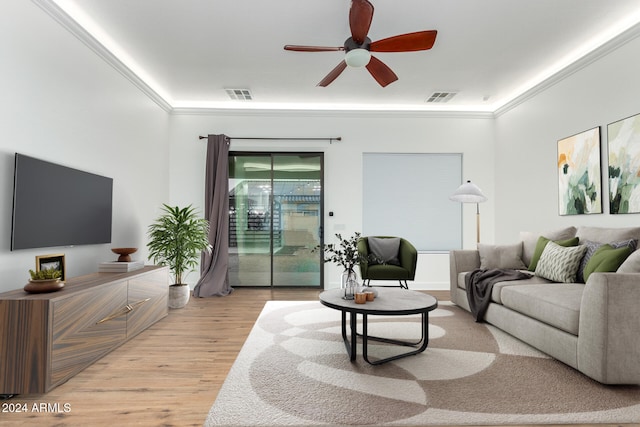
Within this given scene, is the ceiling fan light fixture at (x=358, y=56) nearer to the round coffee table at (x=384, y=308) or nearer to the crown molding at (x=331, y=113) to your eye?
the round coffee table at (x=384, y=308)

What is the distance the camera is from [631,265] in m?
2.55

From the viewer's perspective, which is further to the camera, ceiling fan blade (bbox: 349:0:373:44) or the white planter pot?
the white planter pot

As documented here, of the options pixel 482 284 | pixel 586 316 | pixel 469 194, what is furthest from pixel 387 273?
pixel 586 316

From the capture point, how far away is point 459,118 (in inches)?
229

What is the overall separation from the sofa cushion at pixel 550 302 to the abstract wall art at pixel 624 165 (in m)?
0.97

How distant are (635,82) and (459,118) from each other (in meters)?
2.61

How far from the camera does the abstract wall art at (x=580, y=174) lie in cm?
374

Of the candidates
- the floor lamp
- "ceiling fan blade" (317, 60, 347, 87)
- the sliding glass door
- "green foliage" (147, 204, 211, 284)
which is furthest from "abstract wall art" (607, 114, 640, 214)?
"green foliage" (147, 204, 211, 284)

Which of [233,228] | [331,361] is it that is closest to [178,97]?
[233,228]

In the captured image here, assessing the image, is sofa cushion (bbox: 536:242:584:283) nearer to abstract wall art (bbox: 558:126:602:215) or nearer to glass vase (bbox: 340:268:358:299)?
abstract wall art (bbox: 558:126:602:215)

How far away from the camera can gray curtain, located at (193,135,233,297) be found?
5305mm

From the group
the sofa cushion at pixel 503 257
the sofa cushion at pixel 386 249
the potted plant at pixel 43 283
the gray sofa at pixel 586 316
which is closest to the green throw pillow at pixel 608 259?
the gray sofa at pixel 586 316

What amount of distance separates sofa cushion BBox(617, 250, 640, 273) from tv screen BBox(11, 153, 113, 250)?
14.1 feet

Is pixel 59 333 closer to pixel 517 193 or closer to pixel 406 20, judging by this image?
pixel 406 20
